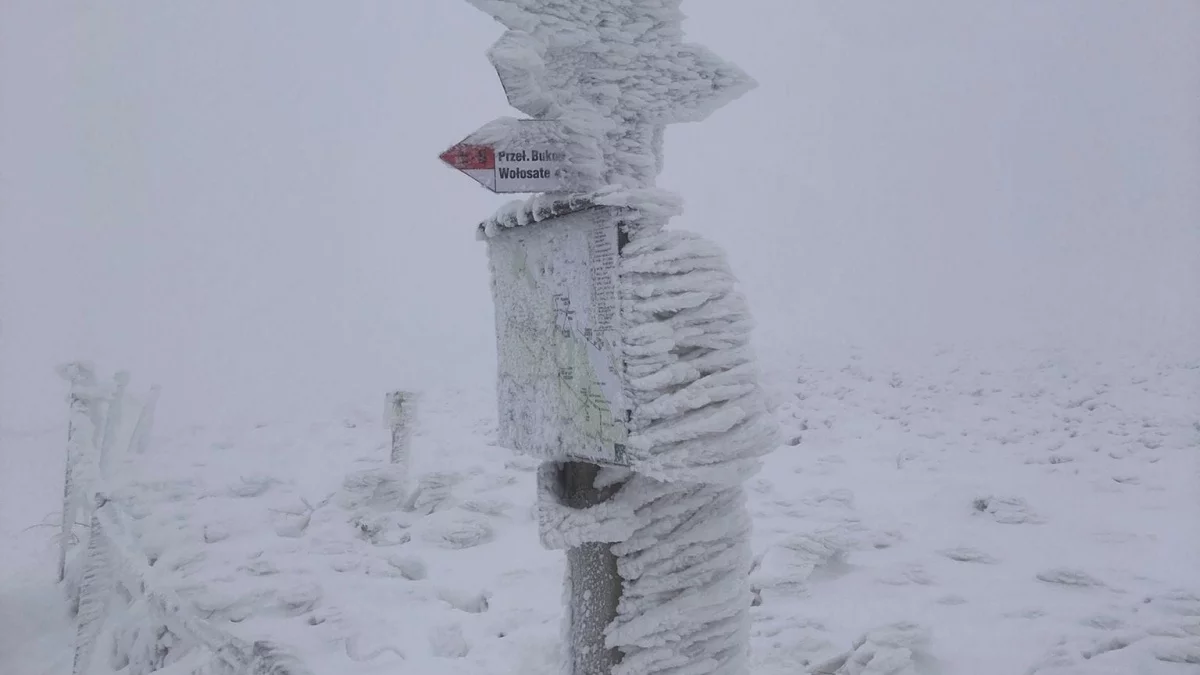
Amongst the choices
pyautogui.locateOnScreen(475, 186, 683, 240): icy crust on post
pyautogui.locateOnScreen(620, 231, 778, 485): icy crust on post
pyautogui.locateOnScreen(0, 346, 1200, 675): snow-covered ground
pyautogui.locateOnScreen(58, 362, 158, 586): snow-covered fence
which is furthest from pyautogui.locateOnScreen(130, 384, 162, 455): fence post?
pyautogui.locateOnScreen(620, 231, 778, 485): icy crust on post

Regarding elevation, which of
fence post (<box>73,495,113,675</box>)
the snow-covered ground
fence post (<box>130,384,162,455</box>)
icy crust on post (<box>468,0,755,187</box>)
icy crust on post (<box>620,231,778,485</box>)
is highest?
icy crust on post (<box>468,0,755,187</box>)

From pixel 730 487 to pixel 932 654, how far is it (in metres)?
1.47

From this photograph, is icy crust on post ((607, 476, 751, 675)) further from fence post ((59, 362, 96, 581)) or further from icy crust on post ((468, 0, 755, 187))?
fence post ((59, 362, 96, 581))

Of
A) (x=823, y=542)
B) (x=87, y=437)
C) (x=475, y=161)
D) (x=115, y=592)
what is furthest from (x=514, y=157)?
(x=87, y=437)

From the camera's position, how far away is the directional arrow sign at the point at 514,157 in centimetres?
132

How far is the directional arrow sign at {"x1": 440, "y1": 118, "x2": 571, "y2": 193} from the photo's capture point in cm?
132

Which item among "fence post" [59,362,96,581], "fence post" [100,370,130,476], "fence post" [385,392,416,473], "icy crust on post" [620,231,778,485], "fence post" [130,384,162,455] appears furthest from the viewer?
"fence post" [130,384,162,455]

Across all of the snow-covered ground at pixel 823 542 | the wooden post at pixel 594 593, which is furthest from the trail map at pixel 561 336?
the snow-covered ground at pixel 823 542

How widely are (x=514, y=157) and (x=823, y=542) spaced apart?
2.51 meters

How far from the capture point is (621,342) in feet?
3.91

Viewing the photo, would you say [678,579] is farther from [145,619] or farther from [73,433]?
[73,433]

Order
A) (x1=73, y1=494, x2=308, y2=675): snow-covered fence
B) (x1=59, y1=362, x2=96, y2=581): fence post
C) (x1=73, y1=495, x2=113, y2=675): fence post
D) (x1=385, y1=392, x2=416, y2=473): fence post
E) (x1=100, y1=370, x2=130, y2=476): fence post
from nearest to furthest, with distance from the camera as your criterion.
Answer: (x1=73, y1=494, x2=308, y2=675): snow-covered fence < (x1=73, y1=495, x2=113, y2=675): fence post < (x1=59, y1=362, x2=96, y2=581): fence post < (x1=385, y1=392, x2=416, y2=473): fence post < (x1=100, y1=370, x2=130, y2=476): fence post

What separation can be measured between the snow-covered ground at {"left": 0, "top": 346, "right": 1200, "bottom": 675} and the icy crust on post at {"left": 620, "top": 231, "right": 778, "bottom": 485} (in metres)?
1.36

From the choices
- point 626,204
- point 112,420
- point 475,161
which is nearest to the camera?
point 626,204
